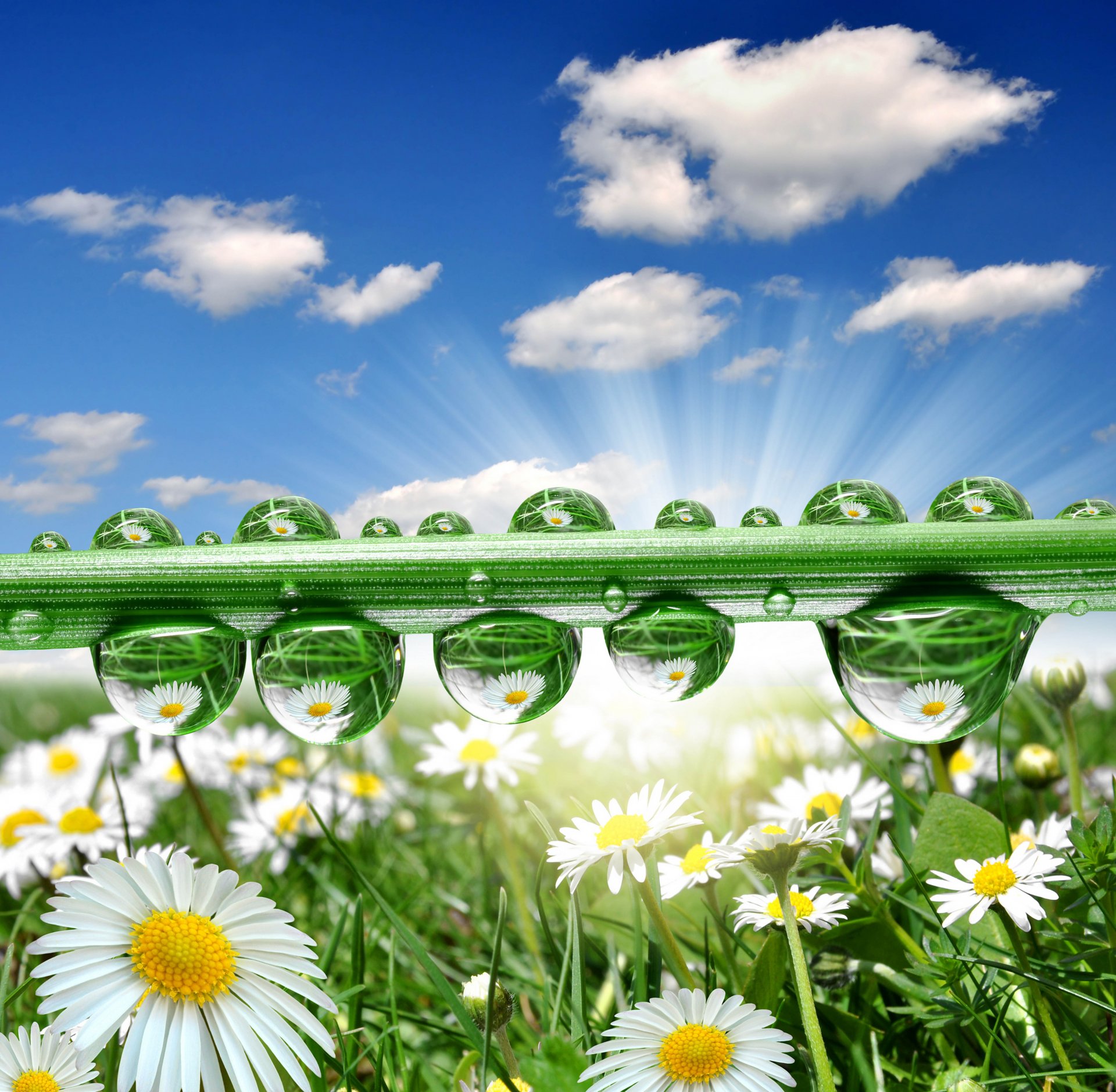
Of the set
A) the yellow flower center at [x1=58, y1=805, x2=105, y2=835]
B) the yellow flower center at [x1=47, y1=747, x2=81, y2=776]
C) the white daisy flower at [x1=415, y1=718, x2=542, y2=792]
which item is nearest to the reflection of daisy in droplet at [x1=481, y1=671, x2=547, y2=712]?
the white daisy flower at [x1=415, y1=718, x2=542, y2=792]

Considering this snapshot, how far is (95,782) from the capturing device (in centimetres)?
202

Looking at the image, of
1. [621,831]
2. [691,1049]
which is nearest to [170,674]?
[621,831]

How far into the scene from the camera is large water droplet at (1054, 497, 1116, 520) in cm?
100

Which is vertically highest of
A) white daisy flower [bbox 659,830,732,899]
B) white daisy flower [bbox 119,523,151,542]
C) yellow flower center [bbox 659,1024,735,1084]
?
white daisy flower [bbox 119,523,151,542]

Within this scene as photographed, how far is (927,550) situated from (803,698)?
1.81 m

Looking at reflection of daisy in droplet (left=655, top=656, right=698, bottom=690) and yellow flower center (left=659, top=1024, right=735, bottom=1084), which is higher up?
reflection of daisy in droplet (left=655, top=656, right=698, bottom=690)

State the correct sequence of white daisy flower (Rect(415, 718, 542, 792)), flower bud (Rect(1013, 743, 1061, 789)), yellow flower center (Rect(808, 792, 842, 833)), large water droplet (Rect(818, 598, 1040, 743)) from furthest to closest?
1. white daisy flower (Rect(415, 718, 542, 792))
2. flower bud (Rect(1013, 743, 1061, 789))
3. yellow flower center (Rect(808, 792, 842, 833))
4. large water droplet (Rect(818, 598, 1040, 743))

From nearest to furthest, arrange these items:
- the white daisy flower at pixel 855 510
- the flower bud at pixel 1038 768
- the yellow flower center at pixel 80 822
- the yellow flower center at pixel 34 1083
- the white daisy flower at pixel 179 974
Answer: the white daisy flower at pixel 179 974, the yellow flower center at pixel 34 1083, the white daisy flower at pixel 855 510, the flower bud at pixel 1038 768, the yellow flower center at pixel 80 822

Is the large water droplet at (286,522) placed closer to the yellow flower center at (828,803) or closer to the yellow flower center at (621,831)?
the yellow flower center at (621,831)

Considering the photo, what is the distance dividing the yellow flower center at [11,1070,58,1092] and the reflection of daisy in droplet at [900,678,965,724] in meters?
0.78

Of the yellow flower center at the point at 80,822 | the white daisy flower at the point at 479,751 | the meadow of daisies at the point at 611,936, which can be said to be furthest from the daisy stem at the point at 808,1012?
the yellow flower center at the point at 80,822

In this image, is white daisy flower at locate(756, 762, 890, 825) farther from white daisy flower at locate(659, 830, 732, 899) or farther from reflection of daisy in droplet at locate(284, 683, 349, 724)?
reflection of daisy in droplet at locate(284, 683, 349, 724)

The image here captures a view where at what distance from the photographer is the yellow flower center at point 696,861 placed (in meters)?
0.93

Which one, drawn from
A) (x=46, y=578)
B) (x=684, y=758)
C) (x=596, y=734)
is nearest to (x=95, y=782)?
(x=596, y=734)
